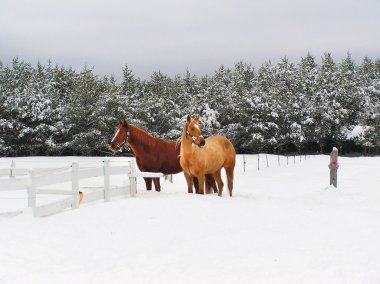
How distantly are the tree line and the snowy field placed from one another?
1206 inches

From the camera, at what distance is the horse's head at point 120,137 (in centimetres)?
1250

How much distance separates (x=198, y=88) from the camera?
60.8 m

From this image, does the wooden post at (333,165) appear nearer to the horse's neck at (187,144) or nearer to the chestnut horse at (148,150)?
the chestnut horse at (148,150)

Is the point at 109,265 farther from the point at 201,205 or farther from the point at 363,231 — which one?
the point at 363,231

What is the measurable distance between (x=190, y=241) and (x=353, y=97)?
53654mm

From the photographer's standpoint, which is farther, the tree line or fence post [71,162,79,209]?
the tree line

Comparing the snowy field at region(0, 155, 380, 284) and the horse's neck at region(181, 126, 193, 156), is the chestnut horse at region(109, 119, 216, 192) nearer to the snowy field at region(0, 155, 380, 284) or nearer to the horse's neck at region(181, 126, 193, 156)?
the horse's neck at region(181, 126, 193, 156)

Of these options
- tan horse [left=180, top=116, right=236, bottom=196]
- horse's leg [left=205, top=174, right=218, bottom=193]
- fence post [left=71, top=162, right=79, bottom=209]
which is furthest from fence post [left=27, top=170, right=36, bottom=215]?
horse's leg [left=205, top=174, right=218, bottom=193]

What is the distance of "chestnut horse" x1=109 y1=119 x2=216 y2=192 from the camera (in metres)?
12.6

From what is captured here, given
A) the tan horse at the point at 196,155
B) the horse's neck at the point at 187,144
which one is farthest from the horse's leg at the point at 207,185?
the horse's neck at the point at 187,144

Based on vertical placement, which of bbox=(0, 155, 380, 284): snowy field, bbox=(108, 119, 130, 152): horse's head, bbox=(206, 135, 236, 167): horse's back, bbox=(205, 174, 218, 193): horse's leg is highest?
bbox=(108, 119, 130, 152): horse's head

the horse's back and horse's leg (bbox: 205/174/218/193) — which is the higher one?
the horse's back

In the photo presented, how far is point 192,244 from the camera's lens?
7336 millimetres

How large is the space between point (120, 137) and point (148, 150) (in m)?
0.95
